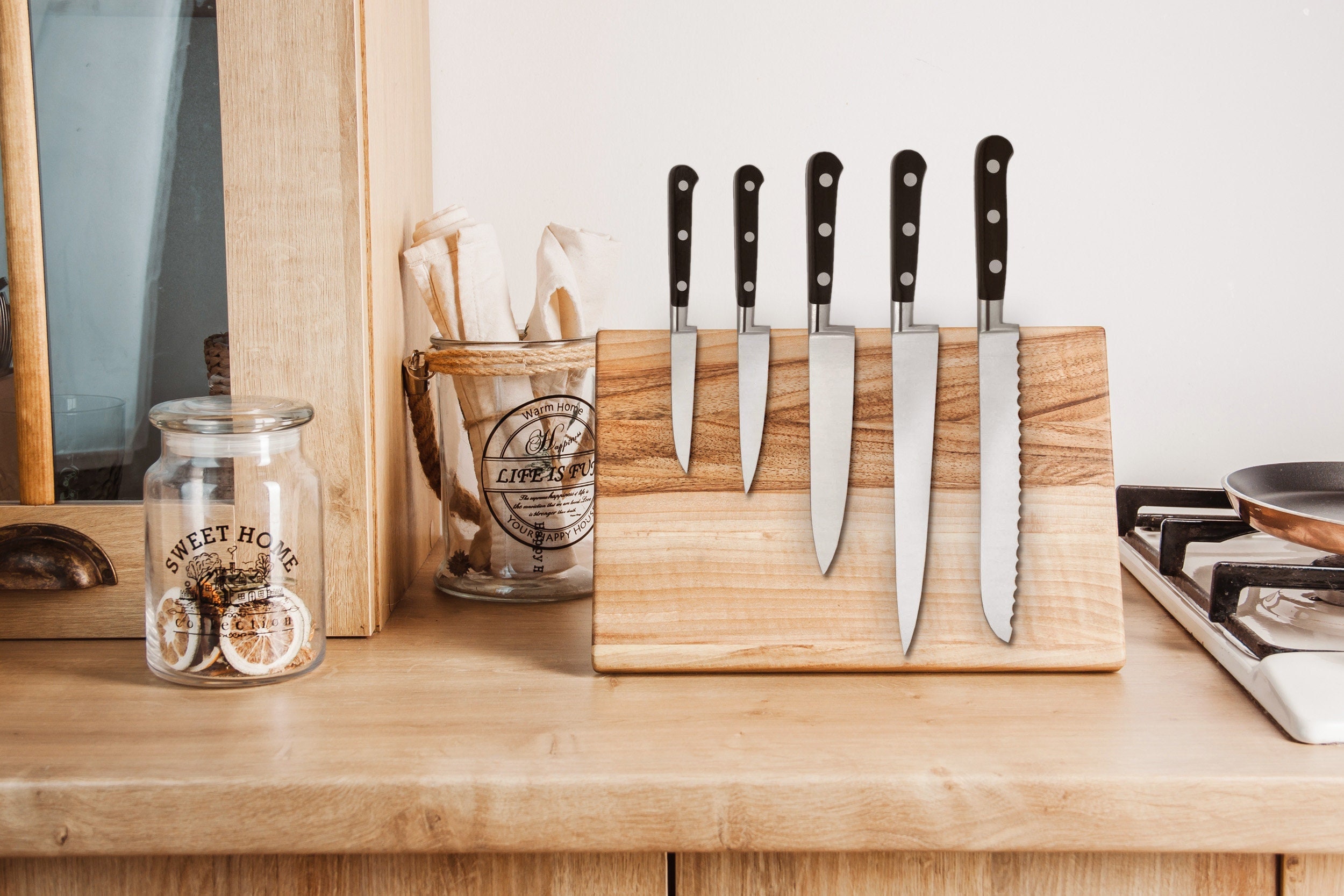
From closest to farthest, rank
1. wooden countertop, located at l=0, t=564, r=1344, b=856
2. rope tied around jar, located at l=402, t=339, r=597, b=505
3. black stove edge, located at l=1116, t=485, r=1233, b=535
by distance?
wooden countertop, located at l=0, t=564, r=1344, b=856, rope tied around jar, located at l=402, t=339, r=597, b=505, black stove edge, located at l=1116, t=485, r=1233, b=535

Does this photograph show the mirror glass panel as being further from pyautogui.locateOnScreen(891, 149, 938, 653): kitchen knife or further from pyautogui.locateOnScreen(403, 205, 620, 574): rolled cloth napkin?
pyautogui.locateOnScreen(891, 149, 938, 653): kitchen knife

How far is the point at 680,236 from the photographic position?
0.62 m

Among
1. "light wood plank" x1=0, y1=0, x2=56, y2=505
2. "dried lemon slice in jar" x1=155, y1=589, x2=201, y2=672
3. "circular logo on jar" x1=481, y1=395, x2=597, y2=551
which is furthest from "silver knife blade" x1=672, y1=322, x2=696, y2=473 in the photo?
"light wood plank" x1=0, y1=0, x2=56, y2=505

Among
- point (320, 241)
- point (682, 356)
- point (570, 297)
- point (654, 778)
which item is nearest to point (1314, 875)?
point (654, 778)

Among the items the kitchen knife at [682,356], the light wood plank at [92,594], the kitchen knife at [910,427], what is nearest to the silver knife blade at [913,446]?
the kitchen knife at [910,427]

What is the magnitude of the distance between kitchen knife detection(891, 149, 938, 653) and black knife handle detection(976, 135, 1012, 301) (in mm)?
37

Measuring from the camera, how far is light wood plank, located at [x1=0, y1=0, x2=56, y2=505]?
62 centimetres

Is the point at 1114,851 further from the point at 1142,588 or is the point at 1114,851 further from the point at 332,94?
the point at 332,94

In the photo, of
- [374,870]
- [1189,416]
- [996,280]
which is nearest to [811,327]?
[996,280]

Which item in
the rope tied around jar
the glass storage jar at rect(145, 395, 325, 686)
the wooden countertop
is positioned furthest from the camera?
the rope tied around jar

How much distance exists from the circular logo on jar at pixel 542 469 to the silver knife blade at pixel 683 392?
0.11 metres

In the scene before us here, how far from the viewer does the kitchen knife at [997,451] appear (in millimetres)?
598

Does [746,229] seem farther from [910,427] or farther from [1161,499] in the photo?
[1161,499]

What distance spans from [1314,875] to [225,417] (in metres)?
0.65
